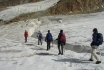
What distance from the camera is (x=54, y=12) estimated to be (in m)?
66.2

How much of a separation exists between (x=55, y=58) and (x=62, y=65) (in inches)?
76.5

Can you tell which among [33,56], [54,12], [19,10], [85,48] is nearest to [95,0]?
[54,12]

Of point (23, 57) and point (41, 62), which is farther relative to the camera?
point (23, 57)

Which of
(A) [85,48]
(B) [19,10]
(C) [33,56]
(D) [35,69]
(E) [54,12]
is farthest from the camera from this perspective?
(B) [19,10]

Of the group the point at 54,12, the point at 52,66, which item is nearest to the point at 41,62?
the point at 52,66

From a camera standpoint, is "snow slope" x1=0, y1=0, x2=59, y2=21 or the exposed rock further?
"snow slope" x1=0, y1=0, x2=59, y2=21

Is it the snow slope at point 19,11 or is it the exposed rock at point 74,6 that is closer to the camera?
the exposed rock at point 74,6

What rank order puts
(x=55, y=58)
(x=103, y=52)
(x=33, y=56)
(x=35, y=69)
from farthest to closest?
1. (x=103, y=52)
2. (x=33, y=56)
3. (x=55, y=58)
4. (x=35, y=69)

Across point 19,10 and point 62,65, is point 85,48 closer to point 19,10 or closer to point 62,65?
point 62,65

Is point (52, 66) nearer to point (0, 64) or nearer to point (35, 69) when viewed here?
point (35, 69)

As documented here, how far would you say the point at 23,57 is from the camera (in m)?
15.1

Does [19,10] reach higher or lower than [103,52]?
higher

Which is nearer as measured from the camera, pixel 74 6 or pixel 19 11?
pixel 74 6

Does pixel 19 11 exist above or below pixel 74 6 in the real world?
below
